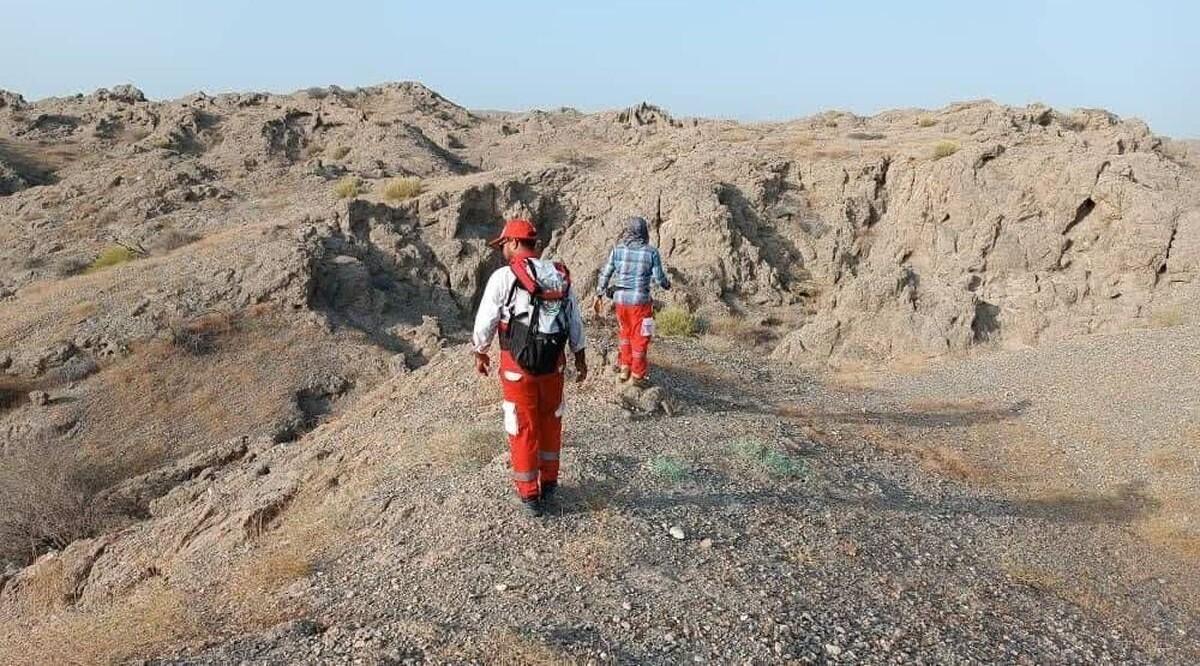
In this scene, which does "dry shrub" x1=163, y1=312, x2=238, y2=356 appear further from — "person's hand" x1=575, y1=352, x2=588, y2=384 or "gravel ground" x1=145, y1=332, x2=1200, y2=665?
"person's hand" x1=575, y1=352, x2=588, y2=384

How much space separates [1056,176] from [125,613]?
14879mm

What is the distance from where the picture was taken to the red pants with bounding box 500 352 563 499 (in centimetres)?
511

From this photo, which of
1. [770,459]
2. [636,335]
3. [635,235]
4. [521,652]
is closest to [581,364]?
[770,459]

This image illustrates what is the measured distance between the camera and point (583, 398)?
821cm

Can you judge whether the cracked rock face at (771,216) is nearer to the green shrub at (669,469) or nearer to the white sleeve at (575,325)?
the green shrub at (669,469)

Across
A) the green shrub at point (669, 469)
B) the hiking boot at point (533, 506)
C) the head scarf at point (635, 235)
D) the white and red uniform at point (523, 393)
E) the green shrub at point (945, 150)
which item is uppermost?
the green shrub at point (945, 150)

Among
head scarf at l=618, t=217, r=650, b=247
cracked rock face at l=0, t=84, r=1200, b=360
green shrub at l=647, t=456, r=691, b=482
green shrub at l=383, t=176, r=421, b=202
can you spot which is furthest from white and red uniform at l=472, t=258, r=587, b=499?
green shrub at l=383, t=176, r=421, b=202

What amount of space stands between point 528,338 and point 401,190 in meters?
15.1

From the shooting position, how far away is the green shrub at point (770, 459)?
6.72m

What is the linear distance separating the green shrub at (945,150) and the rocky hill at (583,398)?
0.32 ft

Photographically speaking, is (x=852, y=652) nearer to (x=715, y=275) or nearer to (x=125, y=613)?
(x=125, y=613)

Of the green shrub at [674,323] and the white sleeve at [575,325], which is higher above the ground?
the white sleeve at [575,325]

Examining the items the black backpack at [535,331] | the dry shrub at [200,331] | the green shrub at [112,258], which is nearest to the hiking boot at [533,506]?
the black backpack at [535,331]

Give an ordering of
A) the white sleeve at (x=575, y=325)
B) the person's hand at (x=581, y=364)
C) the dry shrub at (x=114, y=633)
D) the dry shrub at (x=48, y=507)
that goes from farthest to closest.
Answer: the dry shrub at (x=48, y=507), the person's hand at (x=581, y=364), the white sleeve at (x=575, y=325), the dry shrub at (x=114, y=633)
